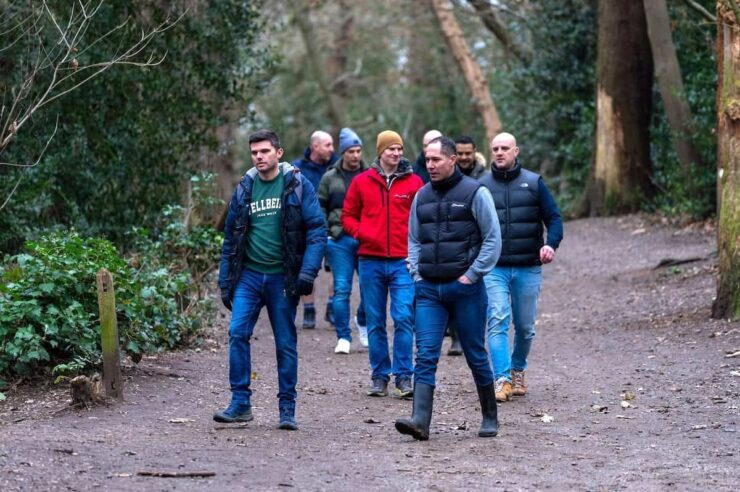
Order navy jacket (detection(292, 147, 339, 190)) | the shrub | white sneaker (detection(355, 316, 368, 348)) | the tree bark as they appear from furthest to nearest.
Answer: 1. the tree bark
2. navy jacket (detection(292, 147, 339, 190))
3. white sneaker (detection(355, 316, 368, 348))
4. the shrub

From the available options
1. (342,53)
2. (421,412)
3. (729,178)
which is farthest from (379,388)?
(342,53)

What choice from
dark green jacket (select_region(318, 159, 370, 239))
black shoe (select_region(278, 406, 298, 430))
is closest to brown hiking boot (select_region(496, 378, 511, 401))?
black shoe (select_region(278, 406, 298, 430))

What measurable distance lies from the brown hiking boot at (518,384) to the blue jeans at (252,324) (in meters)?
2.39

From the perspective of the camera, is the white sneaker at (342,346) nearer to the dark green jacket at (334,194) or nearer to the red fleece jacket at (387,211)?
the dark green jacket at (334,194)

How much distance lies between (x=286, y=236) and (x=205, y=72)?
856 cm

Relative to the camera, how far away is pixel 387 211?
1036cm

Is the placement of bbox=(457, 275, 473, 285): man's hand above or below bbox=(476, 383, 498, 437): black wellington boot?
above

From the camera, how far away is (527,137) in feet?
103

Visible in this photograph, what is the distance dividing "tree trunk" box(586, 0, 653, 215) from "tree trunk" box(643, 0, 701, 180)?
6.73ft

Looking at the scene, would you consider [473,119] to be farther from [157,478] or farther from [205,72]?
[157,478]

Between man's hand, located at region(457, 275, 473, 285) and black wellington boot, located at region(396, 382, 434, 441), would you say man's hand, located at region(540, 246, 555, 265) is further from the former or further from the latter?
black wellington boot, located at region(396, 382, 434, 441)

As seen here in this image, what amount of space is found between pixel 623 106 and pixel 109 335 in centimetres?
1824

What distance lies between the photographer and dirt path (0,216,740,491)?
712 cm

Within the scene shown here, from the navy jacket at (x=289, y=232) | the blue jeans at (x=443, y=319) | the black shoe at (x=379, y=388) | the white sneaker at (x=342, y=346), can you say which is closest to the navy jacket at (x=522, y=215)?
the black shoe at (x=379, y=388)
